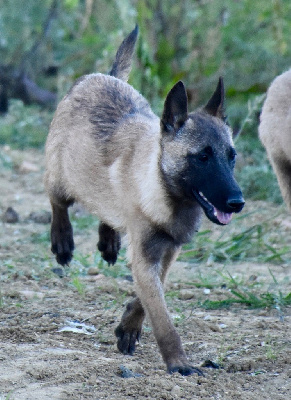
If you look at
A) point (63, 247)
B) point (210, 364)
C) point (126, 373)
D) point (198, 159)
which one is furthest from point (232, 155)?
point (63, 247)

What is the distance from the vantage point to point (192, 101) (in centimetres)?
1027

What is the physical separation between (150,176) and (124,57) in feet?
6.16

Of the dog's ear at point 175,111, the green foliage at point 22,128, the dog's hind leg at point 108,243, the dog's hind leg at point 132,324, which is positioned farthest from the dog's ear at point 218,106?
the green foliage at point 22,128

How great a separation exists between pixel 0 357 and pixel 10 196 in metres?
4.79

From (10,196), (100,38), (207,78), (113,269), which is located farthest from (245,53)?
(113,269)

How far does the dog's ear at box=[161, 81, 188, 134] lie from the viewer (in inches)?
175

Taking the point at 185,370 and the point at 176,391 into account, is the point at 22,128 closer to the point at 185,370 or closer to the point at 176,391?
the point at 185,370

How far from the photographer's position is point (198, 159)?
14.2 feet

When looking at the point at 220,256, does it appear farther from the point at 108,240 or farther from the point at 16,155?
the point at 16,155

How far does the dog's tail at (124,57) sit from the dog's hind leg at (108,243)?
1.27 m

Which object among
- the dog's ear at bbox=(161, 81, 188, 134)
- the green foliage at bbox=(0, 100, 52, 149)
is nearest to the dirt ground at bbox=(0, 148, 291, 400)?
the dog's ear at bbox=(161, 81, 188, 134)

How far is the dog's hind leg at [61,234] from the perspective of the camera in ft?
19.0

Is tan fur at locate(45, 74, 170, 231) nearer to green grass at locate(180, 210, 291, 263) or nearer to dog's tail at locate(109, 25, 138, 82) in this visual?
dog's tail at locate(109, 25, 138, 82)

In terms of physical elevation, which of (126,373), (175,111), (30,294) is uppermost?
(175,111)
